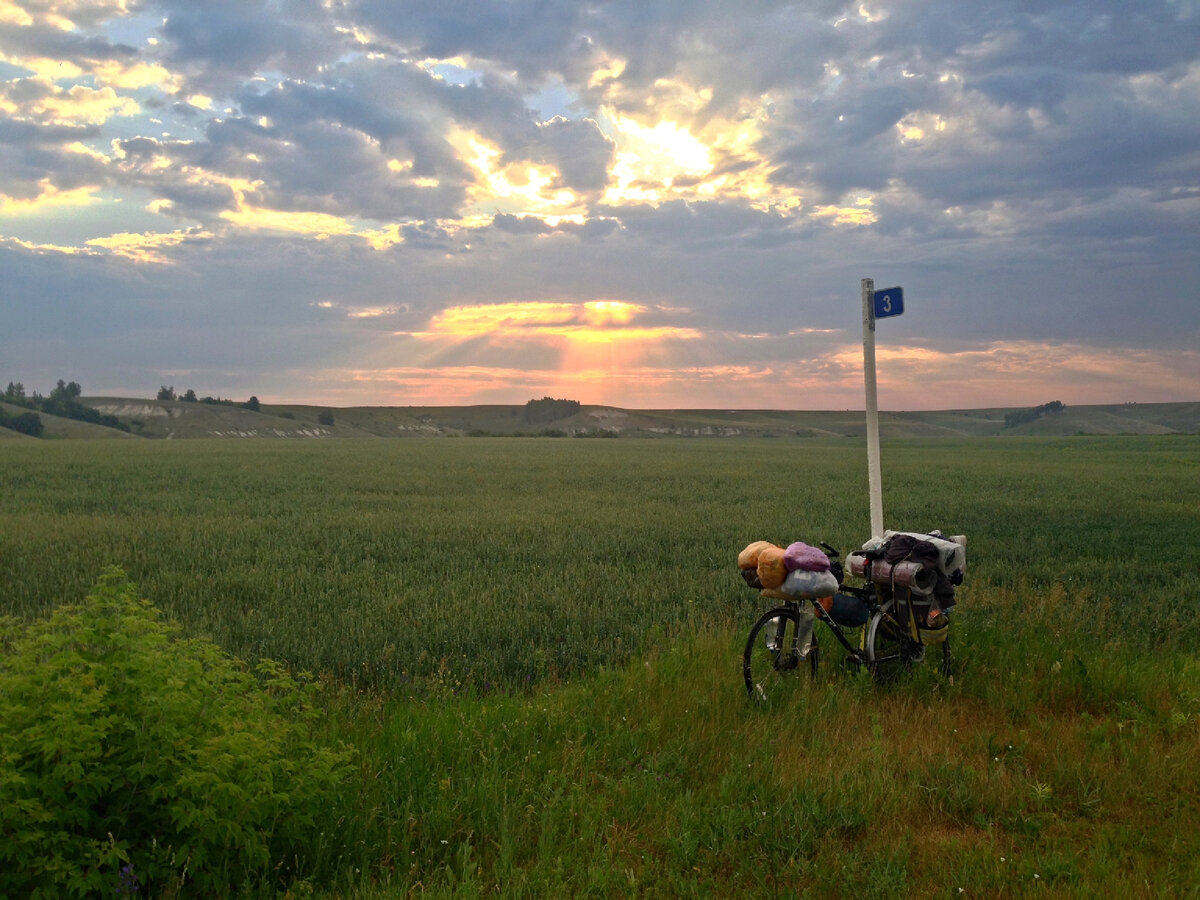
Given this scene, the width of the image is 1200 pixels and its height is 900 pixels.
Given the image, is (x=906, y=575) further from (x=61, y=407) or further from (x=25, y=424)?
(x=61, y=407)

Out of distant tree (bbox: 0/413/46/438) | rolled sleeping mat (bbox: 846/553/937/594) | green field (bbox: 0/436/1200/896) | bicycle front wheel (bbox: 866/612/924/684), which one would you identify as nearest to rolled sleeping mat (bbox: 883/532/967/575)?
rolled sleeping mat (bbox: 846/553/937/594)

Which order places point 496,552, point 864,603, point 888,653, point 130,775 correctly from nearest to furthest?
point 130,775
point 864,603
point 888,653
point 496,552

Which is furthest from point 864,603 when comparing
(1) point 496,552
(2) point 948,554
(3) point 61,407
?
(3) point 61,407

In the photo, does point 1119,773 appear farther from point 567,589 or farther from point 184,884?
point 567,589

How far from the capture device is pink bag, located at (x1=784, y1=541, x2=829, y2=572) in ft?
20.2

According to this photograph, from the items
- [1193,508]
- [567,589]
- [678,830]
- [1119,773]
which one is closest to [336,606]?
[567,589]

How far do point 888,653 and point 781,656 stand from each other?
1.22 metres

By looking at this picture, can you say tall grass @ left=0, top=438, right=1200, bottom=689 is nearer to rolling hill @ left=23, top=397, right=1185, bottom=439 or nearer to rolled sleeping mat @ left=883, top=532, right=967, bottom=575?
rolled sleeping mat @ left=883, top=532, right=967, bottom=575

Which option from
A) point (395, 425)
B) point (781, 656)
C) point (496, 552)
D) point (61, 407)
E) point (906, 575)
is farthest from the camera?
point (395, 425)

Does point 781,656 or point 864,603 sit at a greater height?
point 864,603

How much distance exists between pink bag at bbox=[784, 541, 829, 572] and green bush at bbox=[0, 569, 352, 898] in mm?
3758

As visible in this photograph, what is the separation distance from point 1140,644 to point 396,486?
90.5 feet

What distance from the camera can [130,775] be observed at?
3.34m

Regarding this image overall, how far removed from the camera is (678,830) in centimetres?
446
